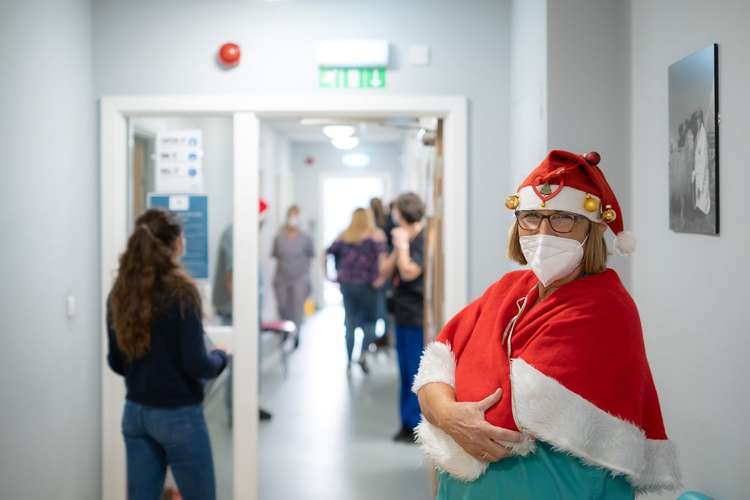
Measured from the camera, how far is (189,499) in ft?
8.55

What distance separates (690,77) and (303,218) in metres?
9.85

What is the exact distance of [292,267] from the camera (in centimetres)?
789

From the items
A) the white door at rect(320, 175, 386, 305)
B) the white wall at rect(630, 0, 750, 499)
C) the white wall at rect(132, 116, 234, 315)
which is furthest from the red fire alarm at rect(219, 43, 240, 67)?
the white door at rect(320, 175, 386, 305)

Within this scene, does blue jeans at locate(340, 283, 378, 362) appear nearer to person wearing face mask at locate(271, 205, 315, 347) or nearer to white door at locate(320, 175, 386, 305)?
person wearing face mask at locate(271, 205, 315, 347)

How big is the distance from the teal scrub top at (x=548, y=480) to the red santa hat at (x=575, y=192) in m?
0.46

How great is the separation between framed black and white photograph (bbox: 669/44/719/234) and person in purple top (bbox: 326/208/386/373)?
4216mm

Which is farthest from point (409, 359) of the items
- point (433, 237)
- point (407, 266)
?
point (433, 237)

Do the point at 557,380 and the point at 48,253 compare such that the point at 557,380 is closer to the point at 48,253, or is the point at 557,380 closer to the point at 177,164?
the point at 48,253

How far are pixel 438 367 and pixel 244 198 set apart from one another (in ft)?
5.89

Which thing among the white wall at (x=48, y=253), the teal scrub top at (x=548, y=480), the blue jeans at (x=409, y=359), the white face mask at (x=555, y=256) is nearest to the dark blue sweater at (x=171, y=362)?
the white wall at (x=48, y=253)

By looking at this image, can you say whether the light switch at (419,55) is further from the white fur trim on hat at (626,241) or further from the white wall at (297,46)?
the white fur trim on hat at (626,241)

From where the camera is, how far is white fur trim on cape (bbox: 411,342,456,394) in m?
1.76

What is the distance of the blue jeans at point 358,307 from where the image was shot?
21.4 feet

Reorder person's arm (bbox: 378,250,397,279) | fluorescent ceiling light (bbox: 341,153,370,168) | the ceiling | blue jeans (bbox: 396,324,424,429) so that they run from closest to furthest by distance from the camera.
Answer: blue jeans (bbox: 396,324,424,429), person's arm (bbox: 378,250,397,279), the ceiling, fluorescent ceiling light (bbox: 341,153,370,168)
